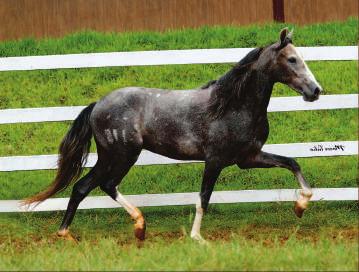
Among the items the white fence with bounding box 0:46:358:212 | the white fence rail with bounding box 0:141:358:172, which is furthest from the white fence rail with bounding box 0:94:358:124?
the white fence rail with bounding box 0:141:358:172

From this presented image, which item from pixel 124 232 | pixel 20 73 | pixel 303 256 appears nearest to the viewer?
pixel 303 256

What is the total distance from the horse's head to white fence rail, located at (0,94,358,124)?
53.7 inches

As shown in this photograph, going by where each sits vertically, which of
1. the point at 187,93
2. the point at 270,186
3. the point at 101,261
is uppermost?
the point at 187,93

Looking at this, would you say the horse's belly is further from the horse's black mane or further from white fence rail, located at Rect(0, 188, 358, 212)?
white fence rail, located at Rect(0, 188, 358, 212)

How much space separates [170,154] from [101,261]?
1.78 m

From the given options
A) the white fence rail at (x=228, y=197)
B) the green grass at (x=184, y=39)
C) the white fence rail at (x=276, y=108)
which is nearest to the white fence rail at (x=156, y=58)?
the white fence rail at (x=276, y=108)

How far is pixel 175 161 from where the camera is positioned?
10078mm

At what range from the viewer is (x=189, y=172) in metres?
11.4

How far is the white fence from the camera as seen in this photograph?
10.0 metres

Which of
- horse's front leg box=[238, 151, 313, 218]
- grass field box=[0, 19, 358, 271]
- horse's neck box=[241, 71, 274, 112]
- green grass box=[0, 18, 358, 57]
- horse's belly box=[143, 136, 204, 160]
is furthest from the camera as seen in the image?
green grass box=[0, 18, 358, 57]

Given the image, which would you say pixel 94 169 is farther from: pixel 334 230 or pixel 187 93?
pixel 334 230

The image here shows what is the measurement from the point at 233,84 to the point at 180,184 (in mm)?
2742

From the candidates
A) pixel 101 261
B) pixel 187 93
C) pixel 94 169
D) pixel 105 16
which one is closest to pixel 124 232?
pixel 94 169

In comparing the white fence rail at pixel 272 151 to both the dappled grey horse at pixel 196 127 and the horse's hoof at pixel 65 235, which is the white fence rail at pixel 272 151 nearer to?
the dappled grey horse at pixel 196 127
